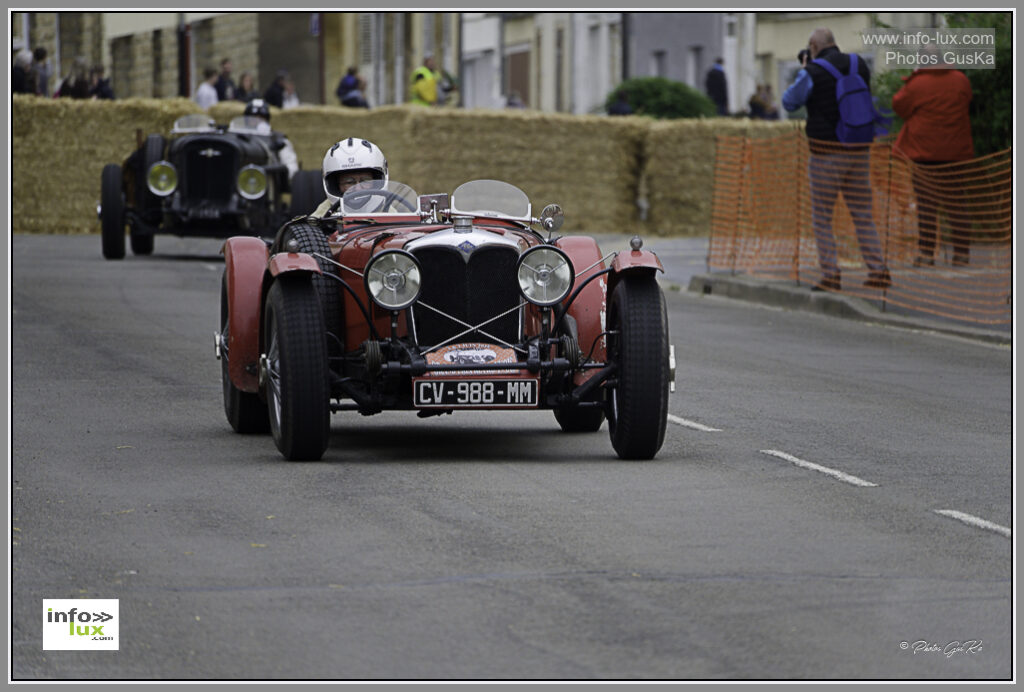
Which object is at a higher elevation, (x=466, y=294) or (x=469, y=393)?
(x=466, y=294)

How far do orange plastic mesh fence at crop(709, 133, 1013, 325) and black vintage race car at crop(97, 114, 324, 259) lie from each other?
19.9ft

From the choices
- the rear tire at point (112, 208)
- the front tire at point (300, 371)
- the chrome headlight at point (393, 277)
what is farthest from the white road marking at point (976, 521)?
the rear tire at point (112, 208)

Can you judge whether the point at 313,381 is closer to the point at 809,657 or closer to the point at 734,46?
the point at 809,657

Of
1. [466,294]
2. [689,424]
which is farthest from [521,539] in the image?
[689,424]

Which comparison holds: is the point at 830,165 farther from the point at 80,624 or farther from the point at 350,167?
the point at 80,624

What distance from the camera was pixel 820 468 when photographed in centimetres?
968

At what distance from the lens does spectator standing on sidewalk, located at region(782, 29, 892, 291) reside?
779 inches

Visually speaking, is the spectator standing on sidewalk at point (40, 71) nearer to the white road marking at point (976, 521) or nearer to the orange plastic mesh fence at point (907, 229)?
the orange plastic mesh fence at point (907, 229)

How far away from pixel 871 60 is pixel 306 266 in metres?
38.2

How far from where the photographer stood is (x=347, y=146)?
472 inches

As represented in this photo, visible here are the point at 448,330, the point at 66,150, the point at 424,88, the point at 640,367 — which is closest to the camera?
the point at 640,367

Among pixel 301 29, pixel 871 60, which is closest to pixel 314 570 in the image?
pixel 871 60

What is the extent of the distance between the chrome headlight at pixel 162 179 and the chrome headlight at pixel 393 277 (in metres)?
15.2

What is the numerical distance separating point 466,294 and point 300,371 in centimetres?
94
